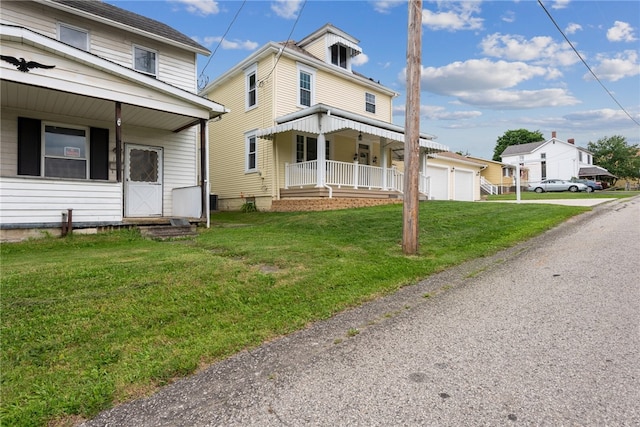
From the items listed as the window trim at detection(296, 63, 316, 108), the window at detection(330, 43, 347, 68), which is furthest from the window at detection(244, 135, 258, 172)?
the window at detection(330, 43, 347, 68)

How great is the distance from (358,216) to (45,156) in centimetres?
859

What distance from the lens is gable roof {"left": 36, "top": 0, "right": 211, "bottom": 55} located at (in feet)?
33.7

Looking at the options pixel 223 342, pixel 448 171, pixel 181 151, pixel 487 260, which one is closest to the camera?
pixel 223 342

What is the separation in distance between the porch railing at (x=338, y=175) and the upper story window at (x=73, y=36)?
Result: 25.7ft

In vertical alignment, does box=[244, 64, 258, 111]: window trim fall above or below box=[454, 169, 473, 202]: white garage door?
above

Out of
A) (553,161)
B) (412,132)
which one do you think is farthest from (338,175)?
(553,161)

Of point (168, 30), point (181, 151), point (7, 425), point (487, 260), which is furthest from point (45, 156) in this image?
point (487, 260)

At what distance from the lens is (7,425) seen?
2.08 metres

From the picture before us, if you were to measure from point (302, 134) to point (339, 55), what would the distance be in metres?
5.85

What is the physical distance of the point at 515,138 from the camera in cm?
7131

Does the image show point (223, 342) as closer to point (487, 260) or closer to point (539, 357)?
point (539, 357)

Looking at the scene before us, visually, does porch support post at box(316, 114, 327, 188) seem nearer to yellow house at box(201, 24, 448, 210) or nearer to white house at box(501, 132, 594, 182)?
yellow house at box(201, 24, 448, 210)

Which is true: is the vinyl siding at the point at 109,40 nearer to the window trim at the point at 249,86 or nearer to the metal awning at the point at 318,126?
the metal awning at the point at 318,126

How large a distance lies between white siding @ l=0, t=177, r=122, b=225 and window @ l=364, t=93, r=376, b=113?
46.2 feet
